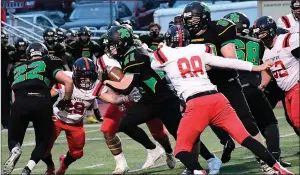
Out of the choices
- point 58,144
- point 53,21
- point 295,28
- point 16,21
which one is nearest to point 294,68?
point 295,28

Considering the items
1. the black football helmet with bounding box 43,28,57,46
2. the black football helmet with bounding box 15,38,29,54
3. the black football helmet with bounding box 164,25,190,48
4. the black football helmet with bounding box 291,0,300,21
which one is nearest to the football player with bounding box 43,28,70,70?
the black football helmet with bounding box 43,28,57,46

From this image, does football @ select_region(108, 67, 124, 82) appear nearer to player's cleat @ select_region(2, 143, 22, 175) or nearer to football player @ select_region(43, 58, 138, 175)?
football player @ select_region(43, 58, 138, 175)

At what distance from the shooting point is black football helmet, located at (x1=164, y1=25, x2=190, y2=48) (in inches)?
362

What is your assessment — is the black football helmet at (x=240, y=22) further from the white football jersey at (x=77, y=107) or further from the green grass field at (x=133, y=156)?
the white football jersey at (x=77, y=107)

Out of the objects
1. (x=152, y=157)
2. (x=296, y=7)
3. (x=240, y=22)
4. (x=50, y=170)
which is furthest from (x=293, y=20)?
(x=50, y=170)

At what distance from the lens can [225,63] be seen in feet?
29.9

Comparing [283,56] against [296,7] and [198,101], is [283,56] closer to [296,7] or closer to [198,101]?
[296,7]

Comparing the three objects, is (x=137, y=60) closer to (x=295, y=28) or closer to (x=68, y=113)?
(x=68, y=113)

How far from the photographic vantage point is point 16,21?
22203mm

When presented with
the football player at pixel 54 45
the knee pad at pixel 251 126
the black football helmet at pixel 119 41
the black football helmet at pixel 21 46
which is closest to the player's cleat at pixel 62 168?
the black football helmet at pixel 119 41

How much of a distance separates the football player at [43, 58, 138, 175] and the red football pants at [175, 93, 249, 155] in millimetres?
1672

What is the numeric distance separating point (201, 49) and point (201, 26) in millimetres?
647

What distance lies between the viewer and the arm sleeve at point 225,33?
9945mm

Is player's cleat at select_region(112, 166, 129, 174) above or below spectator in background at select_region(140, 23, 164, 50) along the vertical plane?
below
